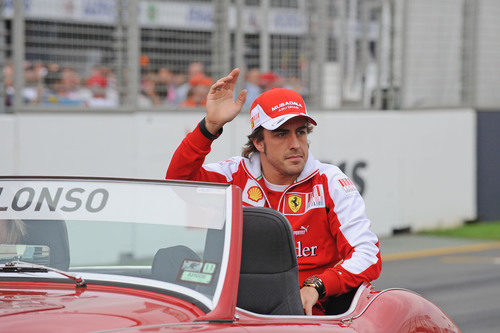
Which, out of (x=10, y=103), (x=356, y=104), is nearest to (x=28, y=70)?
(x=10, y=103)

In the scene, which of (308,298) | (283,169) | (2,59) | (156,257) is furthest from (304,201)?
(2,59)

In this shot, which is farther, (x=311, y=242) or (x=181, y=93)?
(x=181, y=93)

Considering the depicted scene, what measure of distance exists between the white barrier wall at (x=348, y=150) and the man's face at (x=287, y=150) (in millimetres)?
5992

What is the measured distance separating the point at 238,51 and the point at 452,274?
3.79 metres

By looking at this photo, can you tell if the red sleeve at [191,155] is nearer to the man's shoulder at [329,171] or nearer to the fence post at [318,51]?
the man's shoulder at [329,171]

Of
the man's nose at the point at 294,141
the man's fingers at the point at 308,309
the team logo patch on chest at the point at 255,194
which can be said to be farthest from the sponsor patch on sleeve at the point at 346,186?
the man's fingers at the point at 308,309

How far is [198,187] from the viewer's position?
349cm

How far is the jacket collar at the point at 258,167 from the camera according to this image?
15.0 feet

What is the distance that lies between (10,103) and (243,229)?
24.8 feet

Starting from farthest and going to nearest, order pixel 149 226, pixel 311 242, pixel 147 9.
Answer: pixel 147 9 < pixel 311 242 < pixel 149 226

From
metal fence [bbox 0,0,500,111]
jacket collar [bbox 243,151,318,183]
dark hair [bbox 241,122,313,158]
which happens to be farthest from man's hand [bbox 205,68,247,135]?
metal fence [bbox 0,0,500,111]

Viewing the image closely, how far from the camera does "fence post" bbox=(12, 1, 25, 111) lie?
10.4 metres

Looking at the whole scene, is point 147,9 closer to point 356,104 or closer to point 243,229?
point 356,104

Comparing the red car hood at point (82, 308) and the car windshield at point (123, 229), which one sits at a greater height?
the car windshield at point (123, 229)
